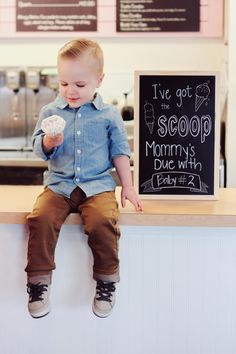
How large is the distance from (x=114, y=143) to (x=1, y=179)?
1.81 metres

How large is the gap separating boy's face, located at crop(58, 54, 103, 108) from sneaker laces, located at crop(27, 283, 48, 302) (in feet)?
1.72

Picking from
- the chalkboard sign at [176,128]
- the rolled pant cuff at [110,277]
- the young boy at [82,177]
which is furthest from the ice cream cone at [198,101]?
the rolled pant cuff at [110,277]

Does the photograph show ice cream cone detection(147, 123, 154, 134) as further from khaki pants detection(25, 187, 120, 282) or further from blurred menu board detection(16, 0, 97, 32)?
blurred menu board detection(16, 0, 97, 32)

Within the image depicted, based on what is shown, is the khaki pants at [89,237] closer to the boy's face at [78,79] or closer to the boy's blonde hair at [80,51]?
the boy's face at [78,79]

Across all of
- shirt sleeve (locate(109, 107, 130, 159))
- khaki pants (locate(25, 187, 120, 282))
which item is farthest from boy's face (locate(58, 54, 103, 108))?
khaki pants (locate(25, 187, 120, 282))

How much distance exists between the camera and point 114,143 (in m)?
1.73

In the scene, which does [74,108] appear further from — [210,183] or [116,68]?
[116,68]

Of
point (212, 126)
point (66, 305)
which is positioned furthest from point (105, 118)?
point (66, 305)

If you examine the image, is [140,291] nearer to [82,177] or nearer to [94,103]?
[82,177]

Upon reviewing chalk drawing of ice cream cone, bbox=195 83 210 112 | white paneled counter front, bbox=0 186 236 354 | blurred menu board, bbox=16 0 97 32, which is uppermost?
blurred menu board, bbox=16 0 97 32

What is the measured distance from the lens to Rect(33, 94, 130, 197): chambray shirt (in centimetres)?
170

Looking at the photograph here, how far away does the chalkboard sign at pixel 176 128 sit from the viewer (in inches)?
72.9

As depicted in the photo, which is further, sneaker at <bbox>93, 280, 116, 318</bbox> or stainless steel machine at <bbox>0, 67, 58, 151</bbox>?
stainless steel machine at <bbox>0, 67, 58, 151</bbox>

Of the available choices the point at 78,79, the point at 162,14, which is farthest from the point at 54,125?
the point at 162,14
